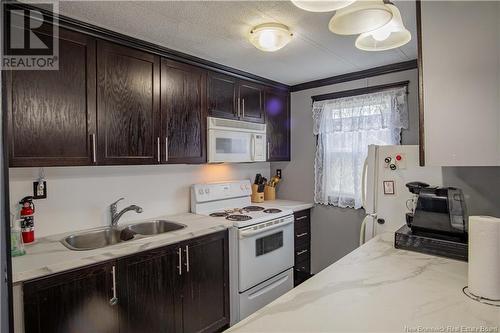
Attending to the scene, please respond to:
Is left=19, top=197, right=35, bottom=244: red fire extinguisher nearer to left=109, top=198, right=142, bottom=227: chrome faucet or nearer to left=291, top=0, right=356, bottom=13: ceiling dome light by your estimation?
left=109, top=198, right=142, bottom=227: chrome faucet

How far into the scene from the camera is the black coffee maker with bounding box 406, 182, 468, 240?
158 cm

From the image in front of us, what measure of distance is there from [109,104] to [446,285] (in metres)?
2.18

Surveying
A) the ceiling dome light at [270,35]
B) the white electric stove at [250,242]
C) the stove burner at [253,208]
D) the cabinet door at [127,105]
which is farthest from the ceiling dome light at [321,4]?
the stove burner at [253,208]

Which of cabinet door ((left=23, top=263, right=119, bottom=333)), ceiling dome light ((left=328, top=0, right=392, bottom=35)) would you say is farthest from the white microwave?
ceiling dome light ((left=328, top=0, right=392, bottom=35))

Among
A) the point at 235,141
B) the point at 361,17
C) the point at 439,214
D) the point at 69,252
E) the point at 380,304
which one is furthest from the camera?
the point at 235,141

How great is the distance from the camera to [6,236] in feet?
3.71

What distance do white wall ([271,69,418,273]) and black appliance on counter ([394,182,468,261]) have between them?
40.9 inches

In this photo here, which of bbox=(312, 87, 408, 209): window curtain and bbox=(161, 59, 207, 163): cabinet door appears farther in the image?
bbox=(312, 87, 408, 209): window curtain

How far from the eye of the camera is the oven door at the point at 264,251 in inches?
92.8

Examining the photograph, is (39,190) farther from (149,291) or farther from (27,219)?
(149,291)

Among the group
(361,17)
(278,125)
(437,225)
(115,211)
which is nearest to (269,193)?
(278,125)

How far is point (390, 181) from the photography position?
2.24 m

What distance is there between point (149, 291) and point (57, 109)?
1.29 meters

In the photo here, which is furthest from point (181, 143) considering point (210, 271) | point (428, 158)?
point (428, 158)
